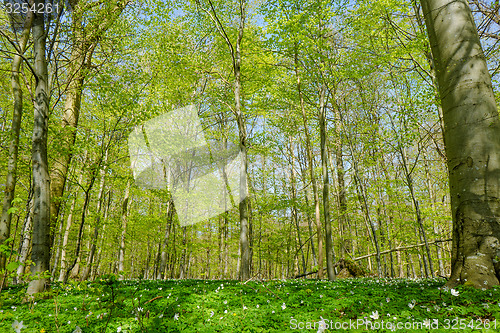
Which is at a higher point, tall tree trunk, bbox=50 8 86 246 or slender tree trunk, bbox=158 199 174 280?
tall tree trunk, bbox=50 8 86 246

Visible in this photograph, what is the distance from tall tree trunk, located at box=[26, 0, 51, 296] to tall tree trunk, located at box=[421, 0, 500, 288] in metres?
6.02

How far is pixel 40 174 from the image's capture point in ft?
13.9

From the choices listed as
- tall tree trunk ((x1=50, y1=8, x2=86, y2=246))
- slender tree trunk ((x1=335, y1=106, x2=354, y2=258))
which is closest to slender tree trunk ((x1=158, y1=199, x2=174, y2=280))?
tall tree trunk ((x1=50, y1=8, x2=86, y2=246))

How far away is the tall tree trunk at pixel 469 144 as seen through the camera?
310 cm

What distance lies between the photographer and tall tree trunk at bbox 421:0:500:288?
3.10m

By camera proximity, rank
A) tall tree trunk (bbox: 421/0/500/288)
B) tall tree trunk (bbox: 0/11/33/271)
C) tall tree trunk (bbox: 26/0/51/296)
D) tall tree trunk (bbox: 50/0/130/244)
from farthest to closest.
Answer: tall tree trunk (bbox: 50/0/130/244) < tall tree trunk (bbox: 0/11/33/271) < tall tree trunk (bbox: 26/0/51/296) < tall tree trunk (bbox: 421/0/500/288)

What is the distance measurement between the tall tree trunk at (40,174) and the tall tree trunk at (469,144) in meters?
6.02

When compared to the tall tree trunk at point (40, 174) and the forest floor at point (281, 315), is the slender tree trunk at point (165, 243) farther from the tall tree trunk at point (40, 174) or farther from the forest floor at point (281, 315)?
the forest floor at point (281, 315)

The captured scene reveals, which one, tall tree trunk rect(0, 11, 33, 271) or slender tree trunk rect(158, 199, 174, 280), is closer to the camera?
tall tree trunk rect(0, 11, 33, 271)

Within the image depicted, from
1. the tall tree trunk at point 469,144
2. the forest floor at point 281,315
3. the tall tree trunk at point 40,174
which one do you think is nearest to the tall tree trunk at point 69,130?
the tall tree trunk at point 40,174

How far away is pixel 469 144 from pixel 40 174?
260 inches

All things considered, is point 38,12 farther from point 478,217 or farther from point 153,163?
point 153,163

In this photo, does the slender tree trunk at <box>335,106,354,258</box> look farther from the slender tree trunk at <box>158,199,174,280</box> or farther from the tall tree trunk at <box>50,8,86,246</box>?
the tall tree trunk at <box>50,8,86,246</box>

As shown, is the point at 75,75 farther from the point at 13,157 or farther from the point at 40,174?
the point at 40,174
